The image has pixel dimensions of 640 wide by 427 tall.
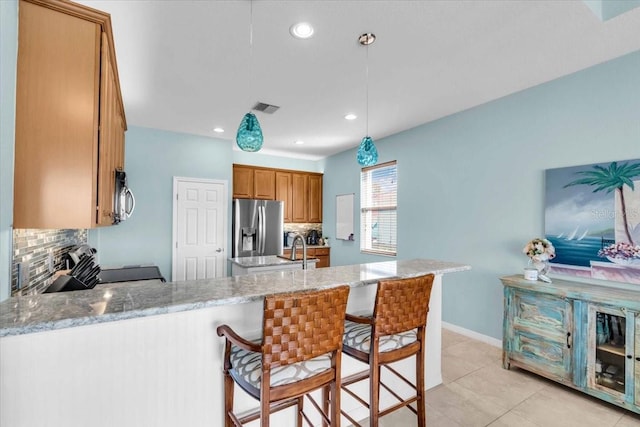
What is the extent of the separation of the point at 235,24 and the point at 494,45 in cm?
189

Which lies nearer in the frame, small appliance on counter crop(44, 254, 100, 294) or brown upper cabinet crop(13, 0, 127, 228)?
brown upper cabinet crop(13, 0, 127, 228)

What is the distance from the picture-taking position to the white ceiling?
1.90 m

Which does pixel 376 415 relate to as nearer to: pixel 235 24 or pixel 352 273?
pixel 352 273

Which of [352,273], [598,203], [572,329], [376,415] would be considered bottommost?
[376,415]

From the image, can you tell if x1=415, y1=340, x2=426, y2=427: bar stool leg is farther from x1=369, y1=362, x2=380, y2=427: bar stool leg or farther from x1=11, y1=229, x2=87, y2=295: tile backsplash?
x1=11, y1=229, x2=87, y2=295: tile backsplash

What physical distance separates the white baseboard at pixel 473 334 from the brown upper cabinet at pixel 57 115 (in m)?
3.76

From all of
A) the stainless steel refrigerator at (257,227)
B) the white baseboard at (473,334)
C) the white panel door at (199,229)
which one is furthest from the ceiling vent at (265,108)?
the white baseboard at (473,334)

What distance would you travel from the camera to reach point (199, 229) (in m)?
4.63

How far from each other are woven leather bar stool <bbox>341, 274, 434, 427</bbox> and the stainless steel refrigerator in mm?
3430

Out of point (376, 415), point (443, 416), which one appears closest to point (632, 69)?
point (443, 416)

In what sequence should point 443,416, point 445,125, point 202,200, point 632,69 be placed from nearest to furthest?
point 443,416 → point 632,69 → point 445,125 → point 202,200

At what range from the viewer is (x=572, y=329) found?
2395 millimetres

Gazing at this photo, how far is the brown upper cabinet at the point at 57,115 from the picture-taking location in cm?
145

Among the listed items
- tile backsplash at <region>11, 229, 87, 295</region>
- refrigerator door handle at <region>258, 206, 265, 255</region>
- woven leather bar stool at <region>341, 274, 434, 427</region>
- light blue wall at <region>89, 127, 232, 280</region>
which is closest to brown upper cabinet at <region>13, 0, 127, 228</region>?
tile backsplash at <region>11, 229, 87, 295</region>
